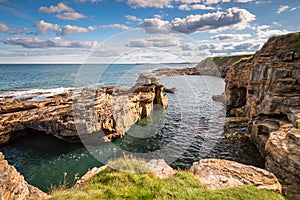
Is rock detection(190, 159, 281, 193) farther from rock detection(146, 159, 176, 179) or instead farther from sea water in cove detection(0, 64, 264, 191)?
sea water in cove detection(0, 64, 264, 191)

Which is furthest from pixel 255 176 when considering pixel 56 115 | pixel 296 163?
pixel 56 115

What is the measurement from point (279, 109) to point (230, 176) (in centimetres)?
1263

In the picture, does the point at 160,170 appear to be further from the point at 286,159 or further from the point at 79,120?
the point at 79,120

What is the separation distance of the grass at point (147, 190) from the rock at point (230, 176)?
0.68 metres

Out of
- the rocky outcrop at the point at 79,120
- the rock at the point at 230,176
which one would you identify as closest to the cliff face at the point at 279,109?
the rock at the point at 230,176

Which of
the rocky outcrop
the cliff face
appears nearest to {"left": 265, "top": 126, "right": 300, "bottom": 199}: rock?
the cliff face

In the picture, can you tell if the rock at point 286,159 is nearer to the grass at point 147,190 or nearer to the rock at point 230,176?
the rock at point 230,176

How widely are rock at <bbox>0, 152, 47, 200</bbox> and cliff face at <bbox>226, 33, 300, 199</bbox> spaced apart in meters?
12.5

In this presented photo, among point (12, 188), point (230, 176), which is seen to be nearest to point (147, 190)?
point (230, 176)

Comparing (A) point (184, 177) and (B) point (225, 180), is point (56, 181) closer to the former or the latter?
(A) point (184, 177)

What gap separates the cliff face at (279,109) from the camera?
1127 centimetres

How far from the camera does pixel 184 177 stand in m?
8.90

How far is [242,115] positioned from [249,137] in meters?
9.60

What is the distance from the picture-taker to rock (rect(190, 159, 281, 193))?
8727mm
